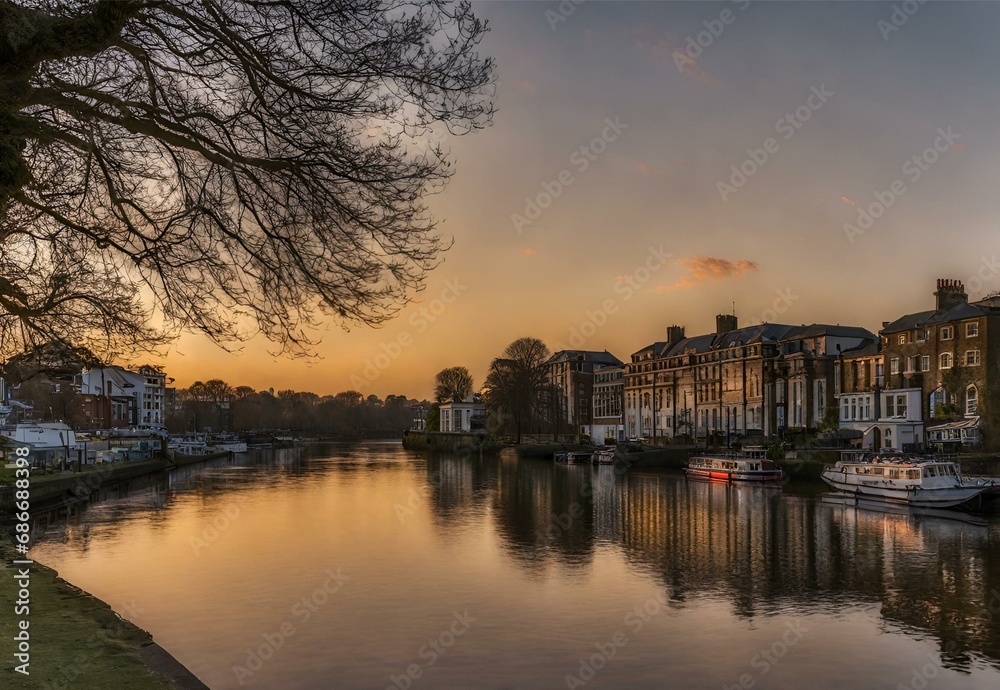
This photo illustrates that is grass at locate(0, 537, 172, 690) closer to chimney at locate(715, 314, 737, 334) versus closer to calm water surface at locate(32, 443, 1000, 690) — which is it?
calm water surface at locate(32, 443, 1000, 690)

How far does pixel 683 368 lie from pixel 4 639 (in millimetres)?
102858

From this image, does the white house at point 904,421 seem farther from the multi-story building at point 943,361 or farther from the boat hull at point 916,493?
the boat hull at point 916,493

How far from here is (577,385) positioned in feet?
463

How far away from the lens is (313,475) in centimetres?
7456

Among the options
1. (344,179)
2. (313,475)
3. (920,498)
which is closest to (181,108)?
(344,179)

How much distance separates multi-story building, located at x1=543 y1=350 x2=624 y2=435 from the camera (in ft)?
458

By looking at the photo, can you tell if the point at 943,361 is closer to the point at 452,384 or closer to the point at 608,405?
the point at 608,405

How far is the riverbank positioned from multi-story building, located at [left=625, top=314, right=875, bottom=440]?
74614 mm

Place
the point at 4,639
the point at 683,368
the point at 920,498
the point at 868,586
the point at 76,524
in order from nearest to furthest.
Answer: the point at 4,639 → the point at 868,586 → the point at 76,524 → the point at 920,498 → the point at 683,368

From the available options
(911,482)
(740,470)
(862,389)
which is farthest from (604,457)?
(911,482)

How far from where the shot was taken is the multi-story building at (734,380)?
87.1 meters

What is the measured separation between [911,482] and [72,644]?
43.0 m

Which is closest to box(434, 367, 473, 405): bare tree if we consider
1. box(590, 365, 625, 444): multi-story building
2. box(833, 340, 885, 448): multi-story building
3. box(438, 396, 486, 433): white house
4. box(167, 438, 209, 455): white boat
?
box(438, 396, 486, 433): white house

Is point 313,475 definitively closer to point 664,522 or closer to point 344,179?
point 664,522
